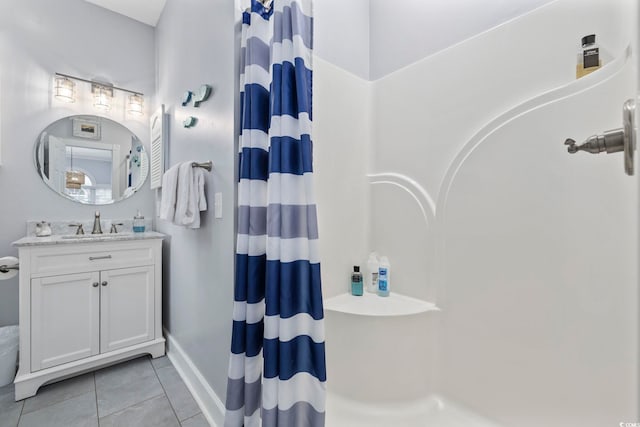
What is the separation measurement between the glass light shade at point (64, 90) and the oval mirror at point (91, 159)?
14 cm

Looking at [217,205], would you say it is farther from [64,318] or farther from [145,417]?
[64,318]

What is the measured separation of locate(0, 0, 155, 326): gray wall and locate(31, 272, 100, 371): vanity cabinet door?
67cm

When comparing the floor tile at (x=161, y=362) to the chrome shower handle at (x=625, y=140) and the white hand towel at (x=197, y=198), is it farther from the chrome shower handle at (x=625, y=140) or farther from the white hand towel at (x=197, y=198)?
the chrome shower handle at (x=625, y=140)

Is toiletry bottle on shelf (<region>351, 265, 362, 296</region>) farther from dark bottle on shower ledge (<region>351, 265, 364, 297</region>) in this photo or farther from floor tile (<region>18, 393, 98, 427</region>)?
floor tile (<region>18, 393, 98, 427</region>)

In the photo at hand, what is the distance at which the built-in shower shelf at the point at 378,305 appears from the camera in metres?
1.29

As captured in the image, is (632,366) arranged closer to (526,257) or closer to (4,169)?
(526,257)

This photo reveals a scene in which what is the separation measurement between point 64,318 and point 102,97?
1748 millimetres

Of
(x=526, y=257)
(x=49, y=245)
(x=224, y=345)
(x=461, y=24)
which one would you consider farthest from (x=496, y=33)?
(x=49, y=245)

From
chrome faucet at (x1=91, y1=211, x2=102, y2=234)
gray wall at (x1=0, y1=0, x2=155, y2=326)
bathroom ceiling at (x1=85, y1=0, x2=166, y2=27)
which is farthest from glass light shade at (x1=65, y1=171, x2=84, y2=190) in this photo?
bathroom ceiling at (x1=85, y1=0, x2=166, y2=27)

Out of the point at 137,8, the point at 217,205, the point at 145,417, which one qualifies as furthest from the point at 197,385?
the point at 137,8

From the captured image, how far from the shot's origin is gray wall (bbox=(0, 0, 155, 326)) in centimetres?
189

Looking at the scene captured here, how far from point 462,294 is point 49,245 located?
2309 mm

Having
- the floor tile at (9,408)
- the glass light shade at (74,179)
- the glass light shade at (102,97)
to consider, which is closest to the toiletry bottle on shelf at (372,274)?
the floor tile at (9,408)

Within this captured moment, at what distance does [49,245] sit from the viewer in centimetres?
157
